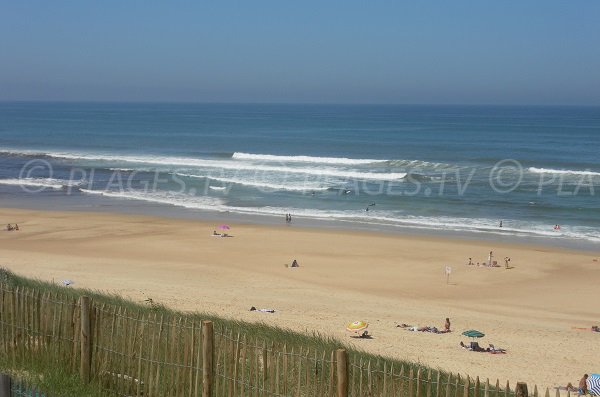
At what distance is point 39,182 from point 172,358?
1611 inches

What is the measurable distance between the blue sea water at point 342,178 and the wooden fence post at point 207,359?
24.8 m

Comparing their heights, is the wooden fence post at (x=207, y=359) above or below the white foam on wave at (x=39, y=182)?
above

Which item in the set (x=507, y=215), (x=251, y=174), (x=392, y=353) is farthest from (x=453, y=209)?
(x=392, y=353)

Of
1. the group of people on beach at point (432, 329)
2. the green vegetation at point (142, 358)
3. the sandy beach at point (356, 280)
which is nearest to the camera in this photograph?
the green vegetation at point (142, 358)

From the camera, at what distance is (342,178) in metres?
49.4

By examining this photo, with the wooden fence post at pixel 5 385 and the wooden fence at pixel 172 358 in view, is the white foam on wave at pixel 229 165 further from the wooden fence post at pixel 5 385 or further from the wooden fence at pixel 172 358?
the wooden fence post at pixel 5 385

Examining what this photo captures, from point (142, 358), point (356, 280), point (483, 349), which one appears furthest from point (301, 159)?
point (142, 358)

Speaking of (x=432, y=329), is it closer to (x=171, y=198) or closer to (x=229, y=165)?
(x=171, y=198)

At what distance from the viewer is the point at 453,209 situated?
37.1 m

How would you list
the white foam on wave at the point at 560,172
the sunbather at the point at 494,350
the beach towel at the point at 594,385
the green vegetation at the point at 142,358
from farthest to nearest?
the white foam on wave at the point at 560,172, the sunbather at the point at 494,350, the beach towel at the point at 594,385, the green vegetation at the point at 142,358

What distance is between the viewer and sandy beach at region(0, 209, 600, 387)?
51.7 feet

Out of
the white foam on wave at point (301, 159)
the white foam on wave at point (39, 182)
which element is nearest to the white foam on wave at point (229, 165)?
the white foam on wave at point (301, 159)

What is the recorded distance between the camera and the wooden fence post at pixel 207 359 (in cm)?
721

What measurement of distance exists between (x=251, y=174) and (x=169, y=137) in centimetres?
3590
